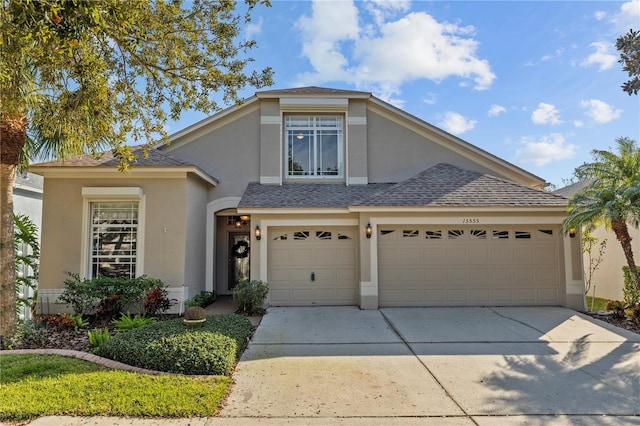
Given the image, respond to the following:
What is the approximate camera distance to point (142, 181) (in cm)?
1095

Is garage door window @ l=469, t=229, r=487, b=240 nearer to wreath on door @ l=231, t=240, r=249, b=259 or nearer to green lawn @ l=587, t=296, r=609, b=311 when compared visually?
green lawn @ l=587, t=296, r=609, b=311

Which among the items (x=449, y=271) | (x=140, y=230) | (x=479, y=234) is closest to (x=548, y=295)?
(x=479, y=234)

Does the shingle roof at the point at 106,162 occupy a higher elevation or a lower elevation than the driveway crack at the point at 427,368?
higher

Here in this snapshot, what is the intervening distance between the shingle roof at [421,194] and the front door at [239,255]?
2370mm

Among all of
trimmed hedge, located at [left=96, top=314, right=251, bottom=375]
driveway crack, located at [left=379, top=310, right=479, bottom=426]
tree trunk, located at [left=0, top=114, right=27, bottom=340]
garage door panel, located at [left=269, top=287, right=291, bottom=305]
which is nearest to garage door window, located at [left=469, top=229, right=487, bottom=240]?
driveway crack, located at [left=379, top=310, right=479, bottom=426]

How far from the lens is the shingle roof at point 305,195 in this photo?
37.4ft

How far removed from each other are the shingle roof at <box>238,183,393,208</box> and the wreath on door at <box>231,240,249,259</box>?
253 cm

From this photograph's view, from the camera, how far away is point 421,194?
11359mm

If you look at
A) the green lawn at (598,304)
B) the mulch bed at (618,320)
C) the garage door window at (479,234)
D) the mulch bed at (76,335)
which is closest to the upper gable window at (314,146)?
the garage door window at (479,234)

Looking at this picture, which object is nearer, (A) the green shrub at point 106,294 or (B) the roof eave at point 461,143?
(A) the green shrub at point 106,294

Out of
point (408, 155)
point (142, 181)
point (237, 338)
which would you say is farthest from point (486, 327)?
point (142, 181)

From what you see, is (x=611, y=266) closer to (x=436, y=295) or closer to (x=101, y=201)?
(x=436, y=295)

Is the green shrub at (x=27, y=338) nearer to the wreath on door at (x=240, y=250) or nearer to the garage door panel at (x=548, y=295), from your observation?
the wreath on door at (x=240, y=250)

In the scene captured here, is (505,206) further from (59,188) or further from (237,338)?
(59,188)
